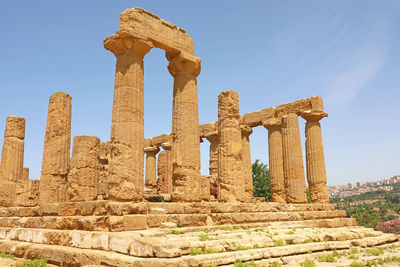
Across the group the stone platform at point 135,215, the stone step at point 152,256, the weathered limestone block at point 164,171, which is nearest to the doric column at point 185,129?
the stone platform at point 135,215

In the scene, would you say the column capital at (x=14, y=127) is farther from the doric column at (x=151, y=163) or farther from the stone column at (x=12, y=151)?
the doric column at (x=151, y=163)

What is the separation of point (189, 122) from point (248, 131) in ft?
34.7

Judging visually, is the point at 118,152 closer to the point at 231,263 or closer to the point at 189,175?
the point at 189,175

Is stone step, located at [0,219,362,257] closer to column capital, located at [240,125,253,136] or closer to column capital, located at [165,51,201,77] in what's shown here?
column capital, located at [165,51,201,77]

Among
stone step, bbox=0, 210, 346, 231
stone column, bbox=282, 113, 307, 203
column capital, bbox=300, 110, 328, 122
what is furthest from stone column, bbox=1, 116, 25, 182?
column capital, bbox=300, 110, 328, 122

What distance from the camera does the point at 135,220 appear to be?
10367 millimetres

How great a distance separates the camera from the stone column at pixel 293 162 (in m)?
19.9

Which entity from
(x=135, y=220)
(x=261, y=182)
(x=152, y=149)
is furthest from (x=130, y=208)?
(x=261, y=182)

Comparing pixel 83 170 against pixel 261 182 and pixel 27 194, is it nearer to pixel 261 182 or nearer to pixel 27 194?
pixel 27 194

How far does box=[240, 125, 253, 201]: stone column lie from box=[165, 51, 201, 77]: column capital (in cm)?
978

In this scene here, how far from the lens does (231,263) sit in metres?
8.23

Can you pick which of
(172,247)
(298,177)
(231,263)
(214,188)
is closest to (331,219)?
(298,177)

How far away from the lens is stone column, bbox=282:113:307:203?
1994 cm

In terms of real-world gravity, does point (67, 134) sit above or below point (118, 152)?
above
